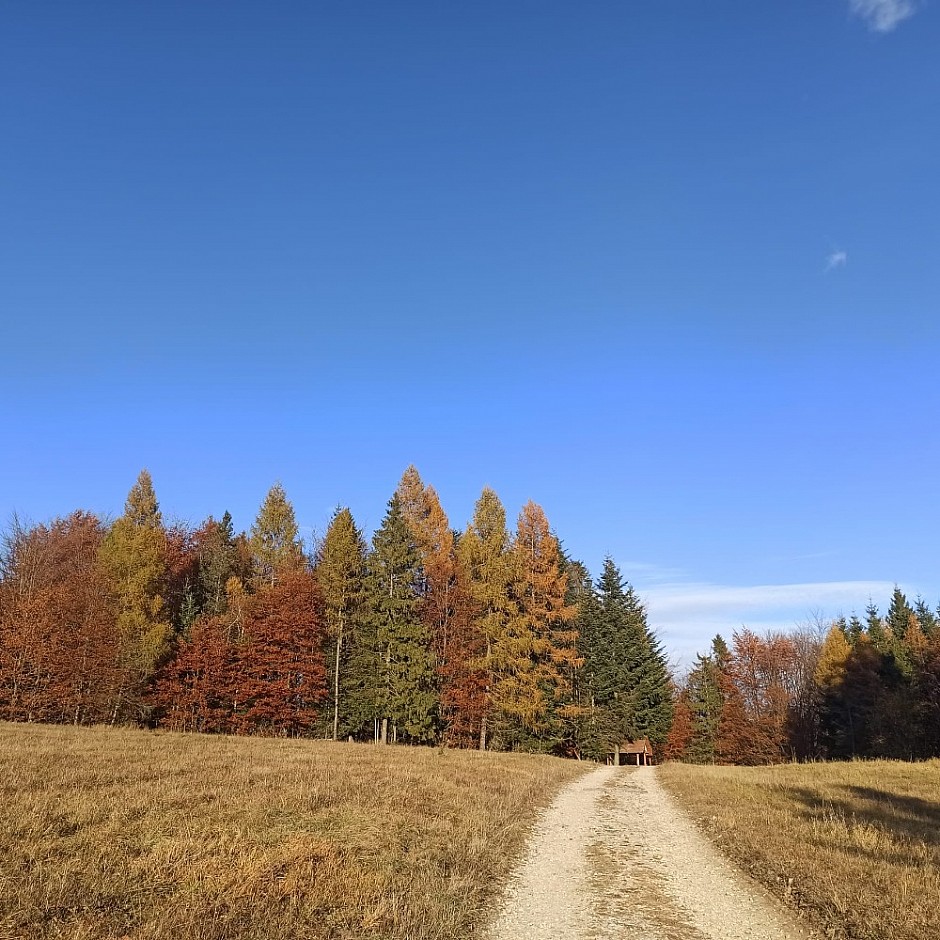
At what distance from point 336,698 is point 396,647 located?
23.6 feet

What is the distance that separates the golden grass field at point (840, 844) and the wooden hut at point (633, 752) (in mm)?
29403

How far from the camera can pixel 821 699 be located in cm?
6681

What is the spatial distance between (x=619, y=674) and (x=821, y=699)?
3318 cm

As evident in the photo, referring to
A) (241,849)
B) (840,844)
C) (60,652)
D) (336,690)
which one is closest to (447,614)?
(336,690)

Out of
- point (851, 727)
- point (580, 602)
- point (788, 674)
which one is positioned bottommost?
point (851, 727)

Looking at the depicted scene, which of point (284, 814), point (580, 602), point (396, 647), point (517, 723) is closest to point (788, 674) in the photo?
point (580, 602)

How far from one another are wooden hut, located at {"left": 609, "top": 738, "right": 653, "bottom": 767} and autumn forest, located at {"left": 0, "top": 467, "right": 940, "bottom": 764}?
1027 millimetres

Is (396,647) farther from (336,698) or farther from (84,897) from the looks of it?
(84,897)

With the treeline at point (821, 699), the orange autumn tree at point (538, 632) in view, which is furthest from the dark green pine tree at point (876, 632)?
the orange autumn tree at point (538, 632)

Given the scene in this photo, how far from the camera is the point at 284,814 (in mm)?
11695

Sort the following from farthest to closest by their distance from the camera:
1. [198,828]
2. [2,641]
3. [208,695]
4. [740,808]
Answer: [208,695] < [2,641] < [740,808] < [198,828]

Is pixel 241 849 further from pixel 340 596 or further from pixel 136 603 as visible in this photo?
pixel 136 603

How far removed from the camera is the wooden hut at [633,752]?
4862cm

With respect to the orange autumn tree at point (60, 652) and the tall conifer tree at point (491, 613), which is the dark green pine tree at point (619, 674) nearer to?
the tall conifer tree at point (491, 613)
